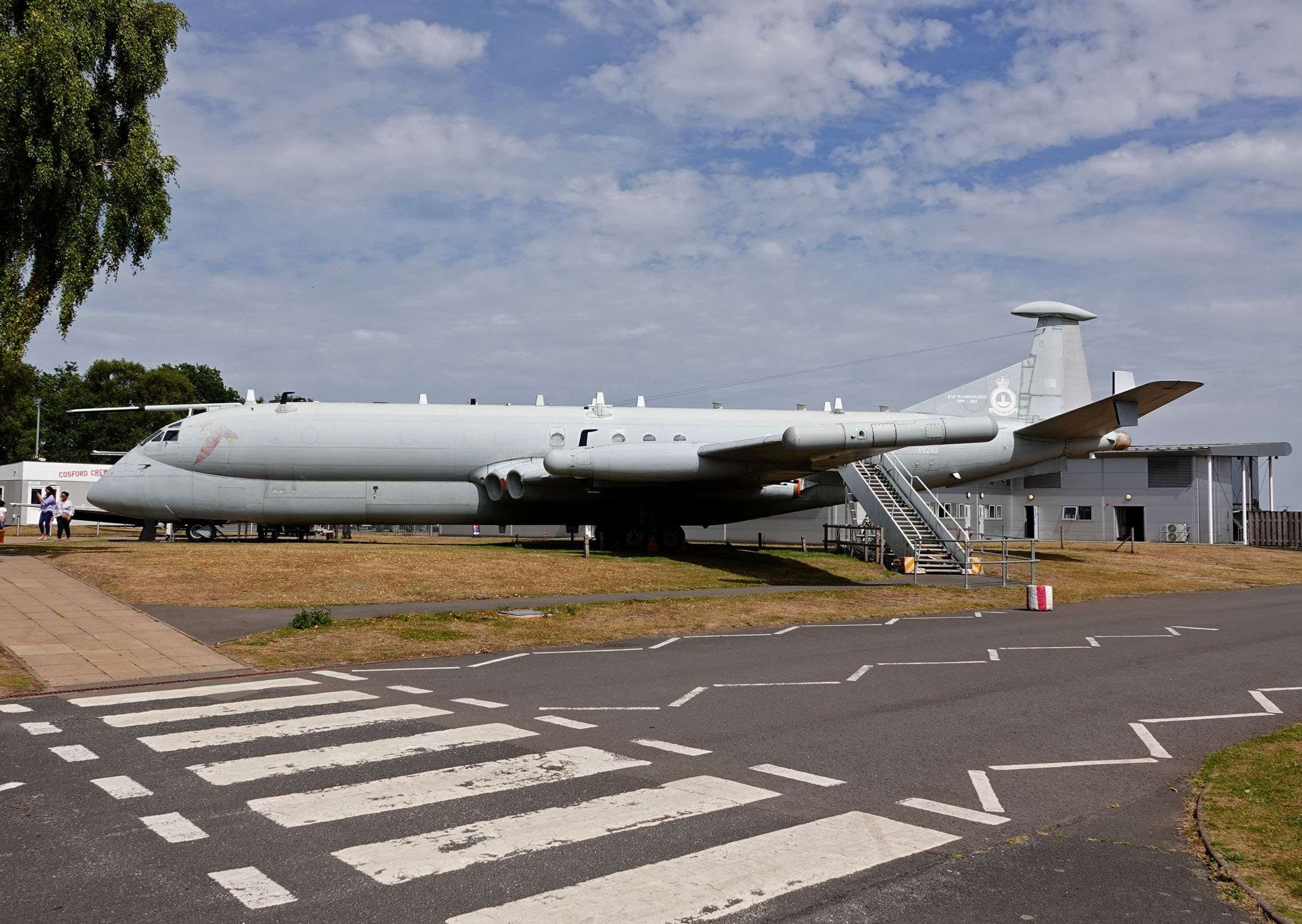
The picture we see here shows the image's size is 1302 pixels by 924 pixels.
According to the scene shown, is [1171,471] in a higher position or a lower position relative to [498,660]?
higher

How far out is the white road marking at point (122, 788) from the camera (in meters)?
6.41

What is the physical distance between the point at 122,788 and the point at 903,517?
1023 inches

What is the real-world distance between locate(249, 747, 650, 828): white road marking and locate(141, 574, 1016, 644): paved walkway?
8016 millimetres

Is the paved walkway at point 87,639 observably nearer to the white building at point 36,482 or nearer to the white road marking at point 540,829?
the white road marking at point 540,829

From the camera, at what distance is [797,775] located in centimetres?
732

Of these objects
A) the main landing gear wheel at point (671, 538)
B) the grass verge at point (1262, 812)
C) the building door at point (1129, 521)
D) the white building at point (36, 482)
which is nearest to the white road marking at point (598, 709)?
the grass verge at point (1262, 812)

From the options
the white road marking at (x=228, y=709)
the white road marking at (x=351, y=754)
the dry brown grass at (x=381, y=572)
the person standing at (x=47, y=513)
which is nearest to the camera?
the white road marking at (x=351, y=754)

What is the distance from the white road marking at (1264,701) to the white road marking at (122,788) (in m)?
10.9

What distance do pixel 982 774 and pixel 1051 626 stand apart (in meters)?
12.1

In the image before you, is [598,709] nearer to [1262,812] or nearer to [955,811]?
[955,811]

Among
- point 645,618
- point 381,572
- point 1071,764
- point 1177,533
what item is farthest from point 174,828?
point 1177,533

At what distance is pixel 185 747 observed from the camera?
7770 mm

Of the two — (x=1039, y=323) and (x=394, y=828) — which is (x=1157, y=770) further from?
(x=1039, y=323)

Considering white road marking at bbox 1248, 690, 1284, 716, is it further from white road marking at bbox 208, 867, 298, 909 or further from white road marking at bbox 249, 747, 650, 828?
white road marking at bbox 208, 867, 298, 909
